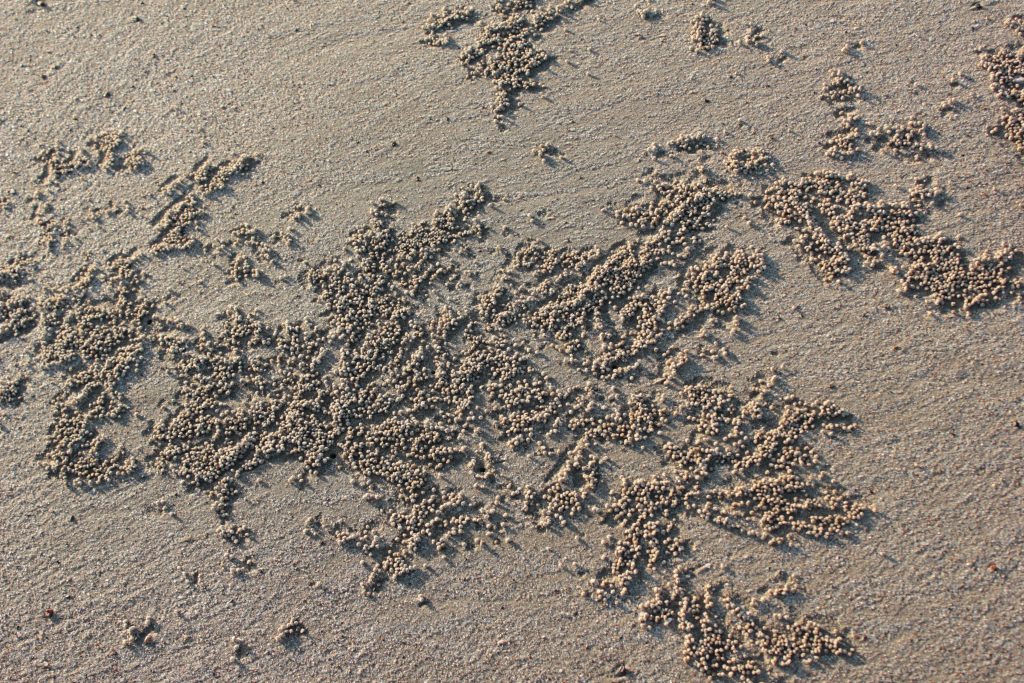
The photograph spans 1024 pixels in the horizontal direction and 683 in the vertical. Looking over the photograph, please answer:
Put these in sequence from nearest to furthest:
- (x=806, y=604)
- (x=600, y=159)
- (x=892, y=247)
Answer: (x=806, y=604)
(x=892, y=247)
(x=600, y=159)

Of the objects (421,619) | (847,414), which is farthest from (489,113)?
(421,619)

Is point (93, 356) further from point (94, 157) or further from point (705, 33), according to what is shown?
point (705, 33)

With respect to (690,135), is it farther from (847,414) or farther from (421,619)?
(421,619)

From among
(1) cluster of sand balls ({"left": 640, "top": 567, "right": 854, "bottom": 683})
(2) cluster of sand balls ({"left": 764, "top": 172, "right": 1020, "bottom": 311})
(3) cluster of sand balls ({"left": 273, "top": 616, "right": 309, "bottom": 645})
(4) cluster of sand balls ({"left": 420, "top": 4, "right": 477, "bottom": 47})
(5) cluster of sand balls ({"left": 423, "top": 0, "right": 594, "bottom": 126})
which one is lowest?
(1) cluster of sand balls ({"left": 640, "top": 567, "right": 854, "bottom": 683})

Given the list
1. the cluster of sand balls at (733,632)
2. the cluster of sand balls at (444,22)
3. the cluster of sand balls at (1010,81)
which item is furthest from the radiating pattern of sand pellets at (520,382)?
the cluster of sand balls at (444,22)

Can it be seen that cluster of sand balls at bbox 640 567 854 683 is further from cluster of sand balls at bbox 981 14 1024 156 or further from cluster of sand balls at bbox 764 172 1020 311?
cluster of sand balls at bbox 981 14 1024 156

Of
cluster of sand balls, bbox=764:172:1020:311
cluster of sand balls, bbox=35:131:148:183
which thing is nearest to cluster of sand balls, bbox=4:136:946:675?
cluster of sand balls, bbox=764:172:1020:311

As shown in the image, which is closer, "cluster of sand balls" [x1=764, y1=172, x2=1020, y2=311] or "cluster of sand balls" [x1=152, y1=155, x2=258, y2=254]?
"cluster of sand balls" [x1=764, y1=172, x2=1020, y2=311]
